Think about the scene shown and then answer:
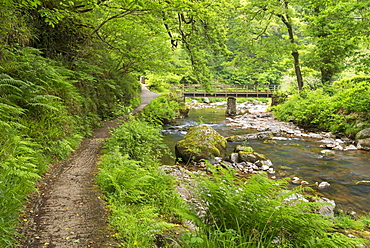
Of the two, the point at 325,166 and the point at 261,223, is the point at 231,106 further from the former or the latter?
the point at 261,223

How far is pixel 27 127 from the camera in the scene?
488 cm

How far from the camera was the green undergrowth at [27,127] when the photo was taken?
2.83 metres

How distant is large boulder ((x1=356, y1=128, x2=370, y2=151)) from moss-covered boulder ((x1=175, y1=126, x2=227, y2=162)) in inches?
239

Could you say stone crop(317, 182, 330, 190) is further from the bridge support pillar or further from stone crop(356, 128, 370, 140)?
the bridge support pillar

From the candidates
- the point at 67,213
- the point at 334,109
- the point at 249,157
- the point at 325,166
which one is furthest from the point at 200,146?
the point at 334,109

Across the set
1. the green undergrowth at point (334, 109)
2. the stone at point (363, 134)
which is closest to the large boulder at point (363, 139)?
the stone at point (363, 134)

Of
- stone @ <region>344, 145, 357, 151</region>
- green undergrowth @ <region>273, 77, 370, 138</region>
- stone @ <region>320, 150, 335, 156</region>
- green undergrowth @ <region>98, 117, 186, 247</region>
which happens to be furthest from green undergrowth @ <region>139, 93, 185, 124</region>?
stone @ <region>344, 145, 357, 151</region>

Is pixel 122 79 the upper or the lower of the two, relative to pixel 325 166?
upper

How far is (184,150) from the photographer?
8.62m

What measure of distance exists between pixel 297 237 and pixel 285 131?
12.6m

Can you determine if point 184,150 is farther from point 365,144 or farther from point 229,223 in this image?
point 365,144

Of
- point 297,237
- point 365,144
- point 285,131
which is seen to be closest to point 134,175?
point 297,237

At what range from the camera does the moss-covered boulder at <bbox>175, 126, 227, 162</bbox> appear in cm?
854

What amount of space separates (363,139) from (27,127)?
41.3 feet
